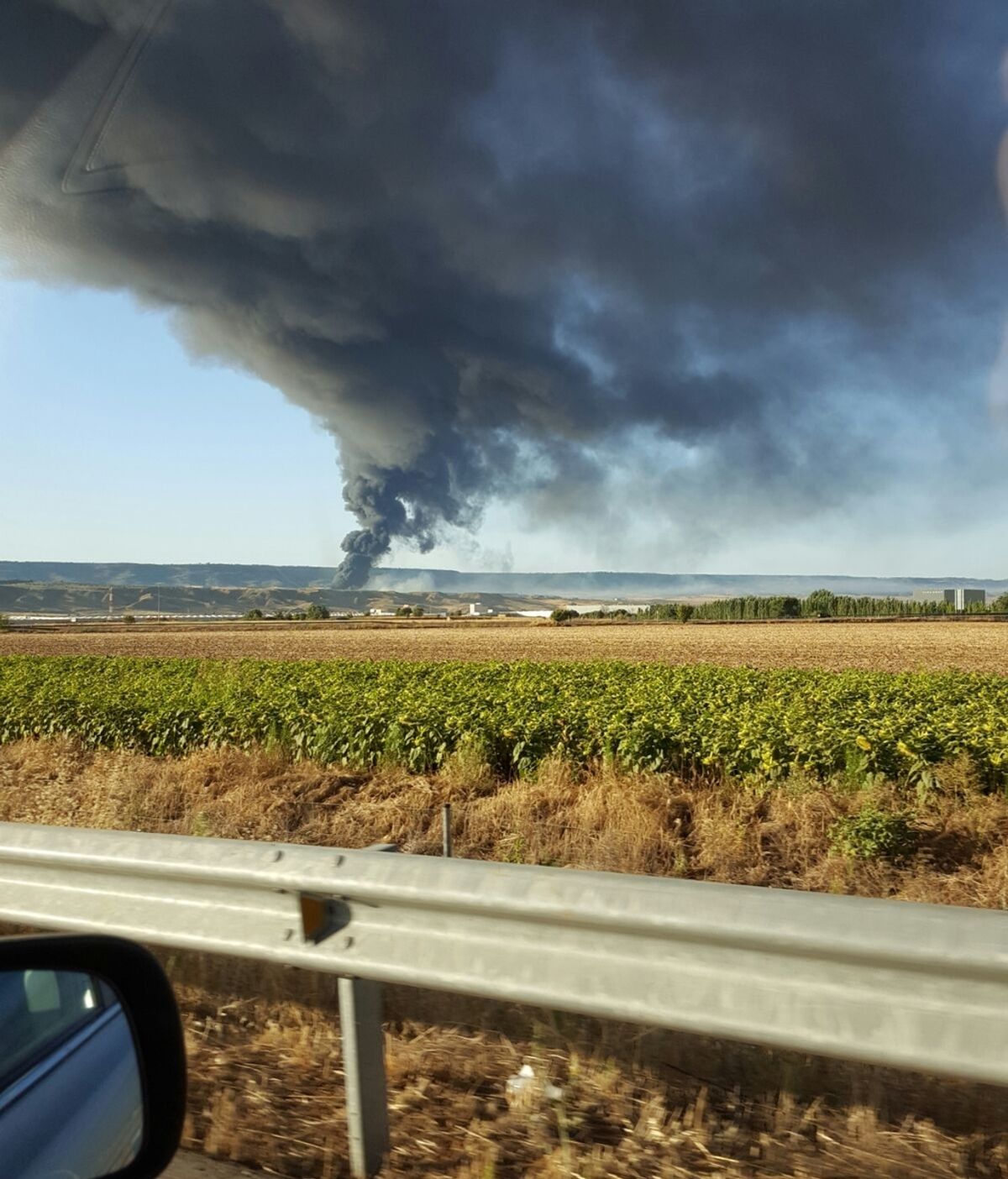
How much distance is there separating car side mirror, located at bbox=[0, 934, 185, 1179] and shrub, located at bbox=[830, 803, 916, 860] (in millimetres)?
5243

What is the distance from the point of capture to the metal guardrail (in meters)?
2.03

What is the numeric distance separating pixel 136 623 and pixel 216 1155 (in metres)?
114

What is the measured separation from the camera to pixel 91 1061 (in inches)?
69.5

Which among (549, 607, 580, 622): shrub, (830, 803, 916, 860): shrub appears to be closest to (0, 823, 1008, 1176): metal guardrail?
(830, 803, 916, 860): shrub

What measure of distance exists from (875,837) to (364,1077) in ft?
14.6

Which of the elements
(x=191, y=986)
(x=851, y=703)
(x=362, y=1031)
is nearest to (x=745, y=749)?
(x=851, y=703)

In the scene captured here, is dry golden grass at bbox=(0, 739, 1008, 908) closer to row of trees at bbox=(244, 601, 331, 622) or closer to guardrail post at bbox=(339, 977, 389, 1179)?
guardrail post at bbox=(339, 977, 389, 1179)

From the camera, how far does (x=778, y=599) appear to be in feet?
397

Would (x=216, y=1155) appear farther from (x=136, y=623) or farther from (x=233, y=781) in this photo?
(x=136, y=623)

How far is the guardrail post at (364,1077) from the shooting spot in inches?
107

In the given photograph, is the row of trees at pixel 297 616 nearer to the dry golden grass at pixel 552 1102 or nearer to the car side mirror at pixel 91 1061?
the dry golden grass at pixel 552 1102

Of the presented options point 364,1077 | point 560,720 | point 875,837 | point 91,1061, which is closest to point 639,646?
point 560,720

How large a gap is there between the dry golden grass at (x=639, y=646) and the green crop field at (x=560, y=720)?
2176cm

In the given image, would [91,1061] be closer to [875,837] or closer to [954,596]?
[875,837]
